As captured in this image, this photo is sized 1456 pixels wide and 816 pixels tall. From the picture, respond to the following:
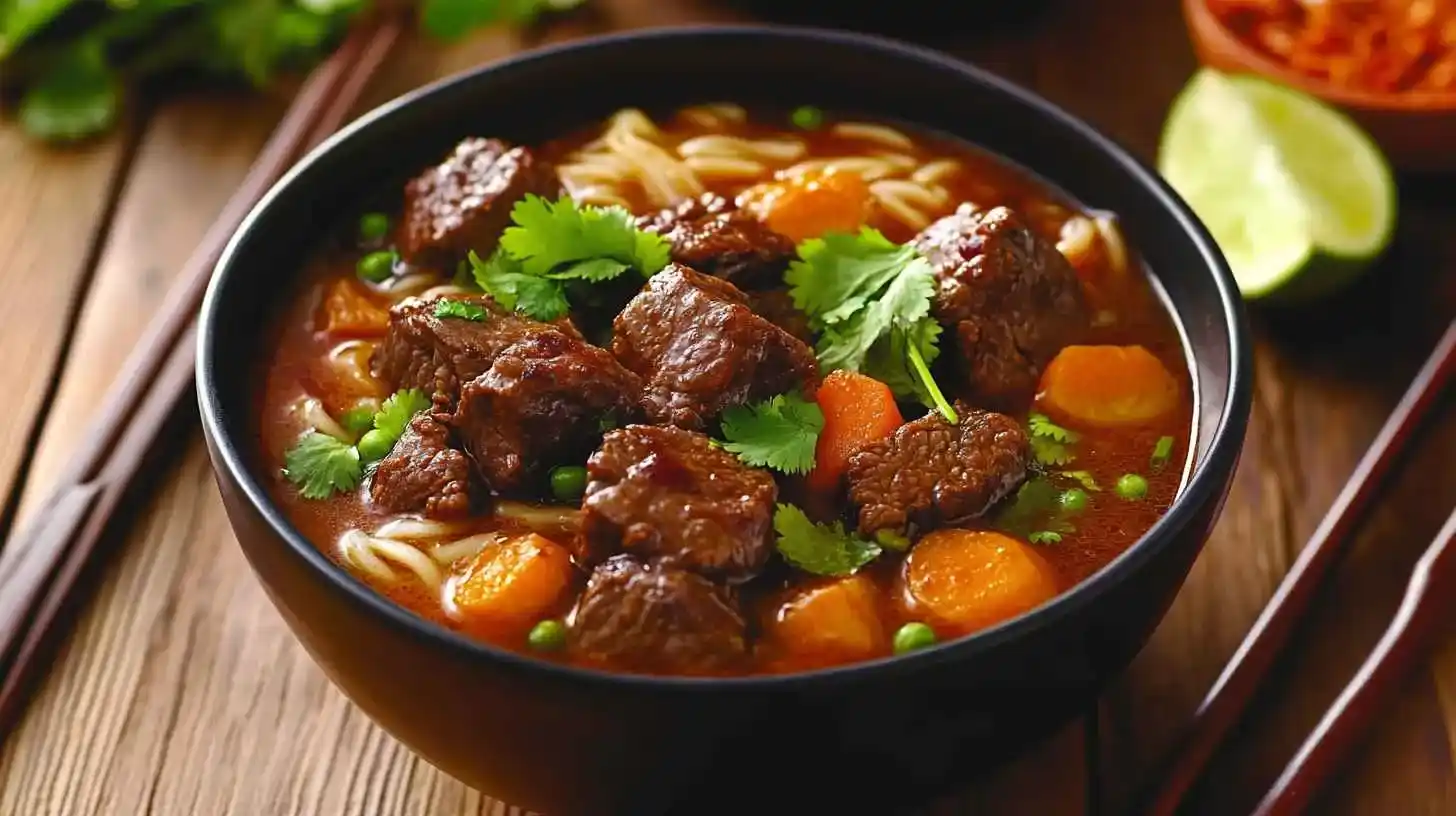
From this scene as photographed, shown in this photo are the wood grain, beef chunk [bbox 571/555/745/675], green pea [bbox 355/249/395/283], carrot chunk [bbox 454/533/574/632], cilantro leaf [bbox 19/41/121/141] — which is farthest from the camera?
cilantro leaf [bbox 19/41/121/141]

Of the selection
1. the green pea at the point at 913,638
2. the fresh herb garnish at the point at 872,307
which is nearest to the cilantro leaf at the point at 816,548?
the green pea at the point at 913,638

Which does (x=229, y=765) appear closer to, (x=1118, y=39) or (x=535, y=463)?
(x=535, y=463)

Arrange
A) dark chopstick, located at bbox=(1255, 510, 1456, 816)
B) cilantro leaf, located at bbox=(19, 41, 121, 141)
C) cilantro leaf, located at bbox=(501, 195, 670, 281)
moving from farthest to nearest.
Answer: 1. cilantro leaf, located at bbox=(19, 41, 121, 141)
2. cilantro leaf, located at bbox=(501, 195, 670, 281)
3. dark chopstick, located at bbox=(1255, 510, 1456, 816)

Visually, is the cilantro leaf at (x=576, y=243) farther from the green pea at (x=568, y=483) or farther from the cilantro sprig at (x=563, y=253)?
the green pea at (x=568, y=483)

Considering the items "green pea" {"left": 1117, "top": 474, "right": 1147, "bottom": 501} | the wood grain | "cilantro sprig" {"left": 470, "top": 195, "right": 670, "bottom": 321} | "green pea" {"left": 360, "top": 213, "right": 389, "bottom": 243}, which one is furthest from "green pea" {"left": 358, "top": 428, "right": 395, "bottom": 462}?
"green pea" {"left": 1117, "top": 474, "right": 1147, "bottom": 501}

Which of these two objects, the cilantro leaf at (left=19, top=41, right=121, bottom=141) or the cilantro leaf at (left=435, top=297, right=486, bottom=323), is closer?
the cilantro leaf at (left=435, top=297, right=486, bottom=323)

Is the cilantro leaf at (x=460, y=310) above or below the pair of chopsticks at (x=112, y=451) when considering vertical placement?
above

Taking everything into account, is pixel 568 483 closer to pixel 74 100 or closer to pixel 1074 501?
pixel 1074 501

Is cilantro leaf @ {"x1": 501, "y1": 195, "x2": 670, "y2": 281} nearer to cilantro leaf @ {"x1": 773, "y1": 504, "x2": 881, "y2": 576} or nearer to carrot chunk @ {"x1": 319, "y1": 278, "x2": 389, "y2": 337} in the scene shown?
carrot chunk @ {"x1": 319, "y1": 278, "x2": 389, "y2": 337}
